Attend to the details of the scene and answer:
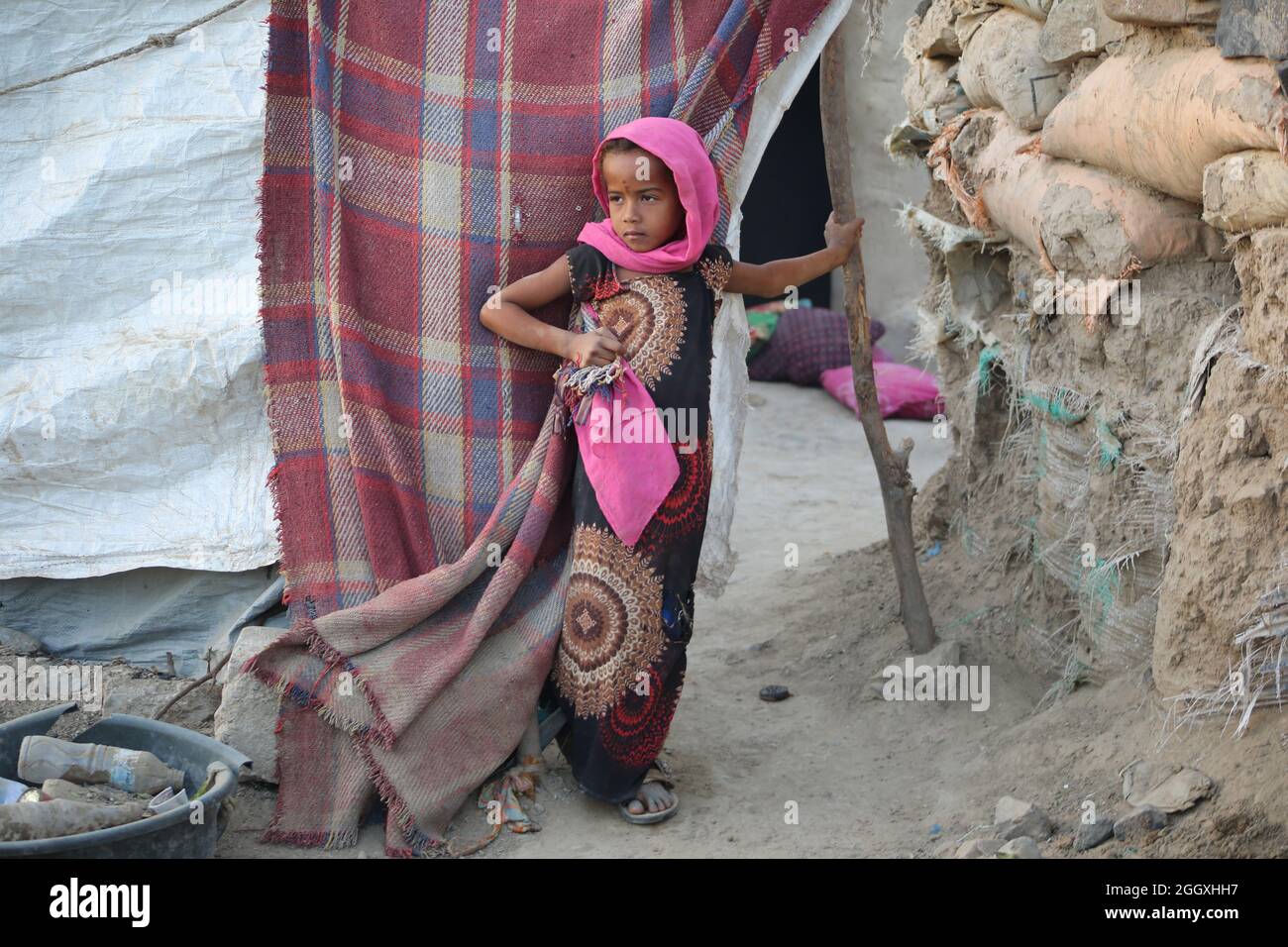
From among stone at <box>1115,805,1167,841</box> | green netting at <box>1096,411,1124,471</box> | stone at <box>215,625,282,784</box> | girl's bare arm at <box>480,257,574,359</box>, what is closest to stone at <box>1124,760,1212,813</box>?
stone at <box>1115,805,1167,841</box>

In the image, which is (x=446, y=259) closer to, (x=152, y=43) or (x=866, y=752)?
(x=152, y=43)

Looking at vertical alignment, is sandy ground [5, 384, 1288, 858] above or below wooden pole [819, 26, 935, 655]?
below

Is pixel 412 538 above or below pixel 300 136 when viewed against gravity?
below

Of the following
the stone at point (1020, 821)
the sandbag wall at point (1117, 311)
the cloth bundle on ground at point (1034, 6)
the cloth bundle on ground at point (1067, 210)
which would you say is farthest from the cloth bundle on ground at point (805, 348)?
the stone at point (1020, 821)

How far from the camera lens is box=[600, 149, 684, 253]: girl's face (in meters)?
2.86

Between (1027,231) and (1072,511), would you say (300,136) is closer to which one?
(1027,231)

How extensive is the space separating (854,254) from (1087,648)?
1205 mm

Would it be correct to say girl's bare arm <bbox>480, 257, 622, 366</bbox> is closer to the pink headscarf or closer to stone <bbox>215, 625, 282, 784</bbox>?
the pink headscarf

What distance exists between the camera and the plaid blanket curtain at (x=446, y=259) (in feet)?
10.2

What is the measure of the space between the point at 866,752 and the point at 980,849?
0.87 metres

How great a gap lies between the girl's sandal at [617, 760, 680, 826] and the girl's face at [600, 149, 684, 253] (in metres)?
1.30

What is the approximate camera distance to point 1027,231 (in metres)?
3.42

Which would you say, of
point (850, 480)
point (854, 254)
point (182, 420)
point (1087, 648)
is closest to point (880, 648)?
point (1087, 648)

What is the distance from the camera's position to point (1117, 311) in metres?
3.08
